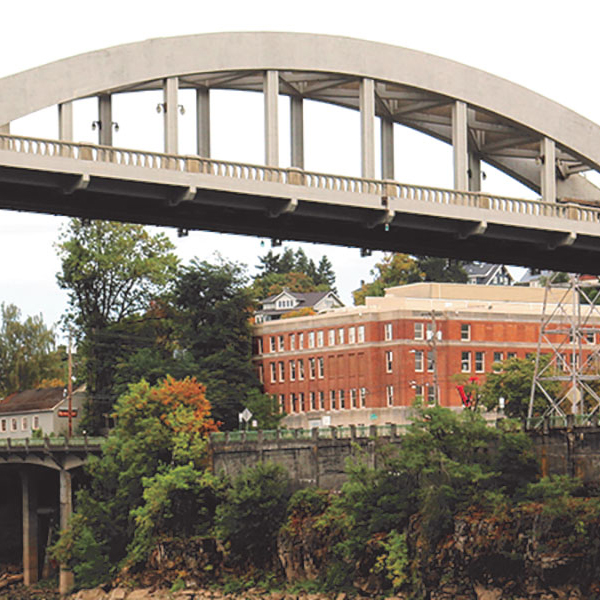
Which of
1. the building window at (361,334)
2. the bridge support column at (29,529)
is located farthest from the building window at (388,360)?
the bridge support column at (29,529)

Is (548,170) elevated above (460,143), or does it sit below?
below

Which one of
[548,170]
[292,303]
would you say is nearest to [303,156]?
[548,170]

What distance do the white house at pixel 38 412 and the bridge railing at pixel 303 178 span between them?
6582 cm

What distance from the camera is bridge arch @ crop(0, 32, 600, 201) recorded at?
1289 inches

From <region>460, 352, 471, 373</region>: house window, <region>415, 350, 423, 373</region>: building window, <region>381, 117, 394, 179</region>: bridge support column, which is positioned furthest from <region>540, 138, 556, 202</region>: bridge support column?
<region>460, 352, 471, 373</region>: house window

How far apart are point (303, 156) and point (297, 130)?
62 centimetres

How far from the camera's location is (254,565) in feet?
228

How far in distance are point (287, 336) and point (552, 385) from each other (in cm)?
2132

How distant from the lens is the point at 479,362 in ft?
317

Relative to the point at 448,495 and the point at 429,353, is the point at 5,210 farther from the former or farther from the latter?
the point at 429,353

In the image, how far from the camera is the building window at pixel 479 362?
3794 inches

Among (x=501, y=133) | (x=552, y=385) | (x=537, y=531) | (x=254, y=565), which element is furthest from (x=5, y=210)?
(x=552, y=385)

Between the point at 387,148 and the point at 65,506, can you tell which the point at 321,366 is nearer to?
the point at 65,506

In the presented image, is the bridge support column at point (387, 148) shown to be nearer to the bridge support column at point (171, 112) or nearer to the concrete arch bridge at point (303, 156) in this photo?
the concrete arch bridge at point (303, 156)
